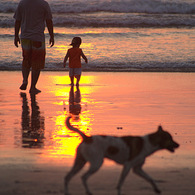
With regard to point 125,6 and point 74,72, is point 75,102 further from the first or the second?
point 125,6

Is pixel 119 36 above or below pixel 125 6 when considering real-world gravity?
above

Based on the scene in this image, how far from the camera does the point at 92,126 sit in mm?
7410

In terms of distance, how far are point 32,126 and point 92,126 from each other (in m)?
0.86

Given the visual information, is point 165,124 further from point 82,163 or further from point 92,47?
point 92,47

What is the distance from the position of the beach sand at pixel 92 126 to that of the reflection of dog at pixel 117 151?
0.64 feet

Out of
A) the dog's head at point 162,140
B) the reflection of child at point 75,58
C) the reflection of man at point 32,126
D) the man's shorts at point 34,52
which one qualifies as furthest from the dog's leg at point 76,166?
the reflection of child at point 75,58

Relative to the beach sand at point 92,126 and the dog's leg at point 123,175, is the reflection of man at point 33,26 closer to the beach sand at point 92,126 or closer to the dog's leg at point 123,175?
the beach sand at point 92,126

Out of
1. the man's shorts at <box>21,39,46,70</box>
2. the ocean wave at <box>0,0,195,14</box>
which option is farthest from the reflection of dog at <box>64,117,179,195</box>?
the ocean wave at <box>0,0,195,14</box>

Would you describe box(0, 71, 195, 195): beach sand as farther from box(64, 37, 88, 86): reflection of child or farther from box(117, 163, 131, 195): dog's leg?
box(64, 37, 88, 86): reflection of child

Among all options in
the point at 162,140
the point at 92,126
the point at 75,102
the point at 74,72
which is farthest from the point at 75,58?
the point at 162,140

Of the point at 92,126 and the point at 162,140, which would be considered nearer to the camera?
the point at 162,140

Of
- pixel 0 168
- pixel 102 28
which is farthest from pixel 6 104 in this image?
pixel 102 28

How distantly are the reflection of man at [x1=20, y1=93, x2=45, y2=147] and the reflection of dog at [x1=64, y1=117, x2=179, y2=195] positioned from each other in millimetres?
1919

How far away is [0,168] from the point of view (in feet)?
16.7
